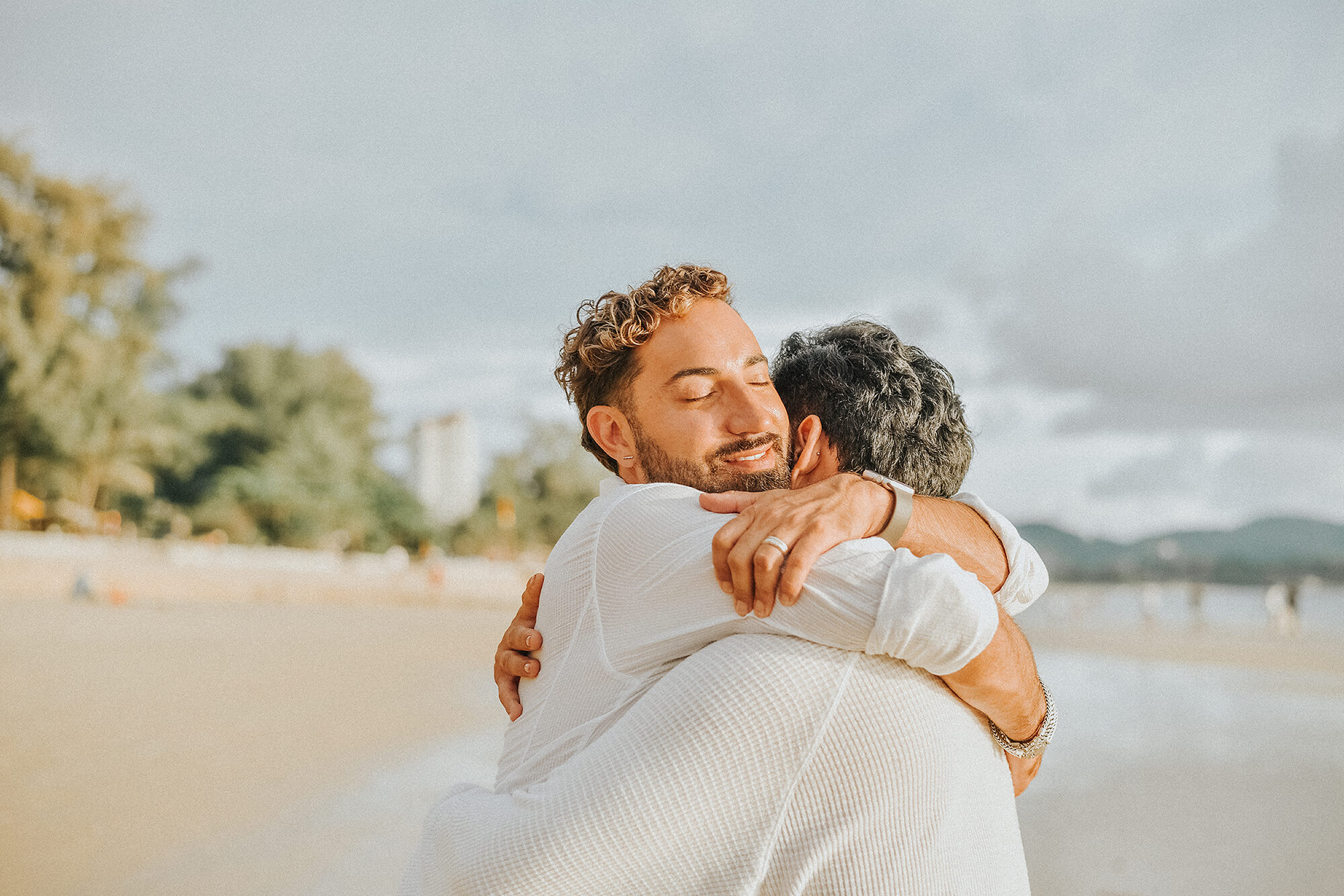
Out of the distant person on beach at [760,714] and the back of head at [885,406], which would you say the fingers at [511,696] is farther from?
the back of head at [885,406]

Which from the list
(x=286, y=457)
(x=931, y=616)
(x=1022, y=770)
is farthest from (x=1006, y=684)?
(x=286, y=457)

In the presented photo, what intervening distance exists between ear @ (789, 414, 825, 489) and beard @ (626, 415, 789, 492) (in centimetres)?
5

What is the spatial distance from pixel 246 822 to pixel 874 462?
22.4ft

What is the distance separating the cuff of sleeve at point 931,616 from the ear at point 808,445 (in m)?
0.92

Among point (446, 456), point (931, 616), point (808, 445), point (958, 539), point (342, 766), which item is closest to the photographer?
point (931, 616)

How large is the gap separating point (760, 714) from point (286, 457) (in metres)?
51.4

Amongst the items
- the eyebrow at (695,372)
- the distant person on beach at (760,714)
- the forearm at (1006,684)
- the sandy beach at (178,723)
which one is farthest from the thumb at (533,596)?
the sandy beach at (178,723)

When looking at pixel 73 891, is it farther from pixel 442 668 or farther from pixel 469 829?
pixel 442 668

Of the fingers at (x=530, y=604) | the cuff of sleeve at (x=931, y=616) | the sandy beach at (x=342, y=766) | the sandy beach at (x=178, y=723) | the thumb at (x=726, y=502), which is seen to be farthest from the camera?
the sandy beach at (x=178, y=723)

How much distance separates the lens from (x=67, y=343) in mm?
36250

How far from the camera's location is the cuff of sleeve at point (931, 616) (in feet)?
4.18

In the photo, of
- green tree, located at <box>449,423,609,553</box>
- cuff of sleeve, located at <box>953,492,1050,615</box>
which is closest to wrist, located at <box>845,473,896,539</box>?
cuff of sleeve, located at <box>953,492,1050,615</box>

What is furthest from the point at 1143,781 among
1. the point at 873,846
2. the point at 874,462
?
the point at 873,846

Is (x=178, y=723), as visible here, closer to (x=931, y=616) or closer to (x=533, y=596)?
(x=533, y=596)
